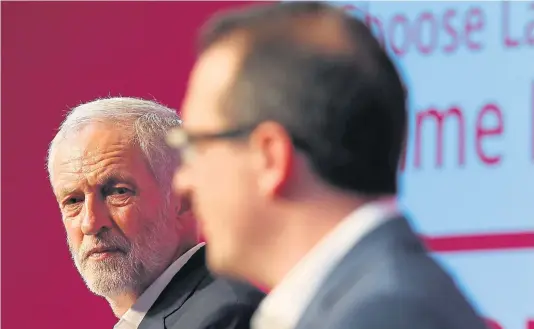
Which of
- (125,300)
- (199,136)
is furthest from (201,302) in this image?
(199,136)

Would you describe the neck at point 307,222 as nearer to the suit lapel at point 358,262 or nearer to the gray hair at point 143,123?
the suit lapel at point 358,262

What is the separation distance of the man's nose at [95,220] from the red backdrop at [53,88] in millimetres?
1231

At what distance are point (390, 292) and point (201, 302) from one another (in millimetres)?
1131

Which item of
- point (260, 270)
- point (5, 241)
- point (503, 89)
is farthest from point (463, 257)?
point (260, 270)

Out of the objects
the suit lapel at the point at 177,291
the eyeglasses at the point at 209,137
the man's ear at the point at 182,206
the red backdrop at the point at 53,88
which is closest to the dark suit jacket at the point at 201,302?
the suit lapel at the point at 177,291

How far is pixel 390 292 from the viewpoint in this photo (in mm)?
1102

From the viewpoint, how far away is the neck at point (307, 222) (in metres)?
1.18

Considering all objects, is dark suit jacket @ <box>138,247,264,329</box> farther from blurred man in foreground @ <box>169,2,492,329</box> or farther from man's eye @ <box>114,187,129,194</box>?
blurred man in foreground @ <box>169,2,492,329</box>

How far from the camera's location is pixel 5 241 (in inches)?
149

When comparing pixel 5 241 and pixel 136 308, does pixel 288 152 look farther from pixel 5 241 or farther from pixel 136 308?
pixel 5 241

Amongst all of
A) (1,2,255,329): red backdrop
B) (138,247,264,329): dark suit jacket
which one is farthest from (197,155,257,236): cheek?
(1,2,255,329): red backdrop

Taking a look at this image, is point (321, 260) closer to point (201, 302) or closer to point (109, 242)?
point (201, 302)

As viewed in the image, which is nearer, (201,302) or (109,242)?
(201,302)

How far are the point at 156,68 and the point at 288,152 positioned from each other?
2.53 m
